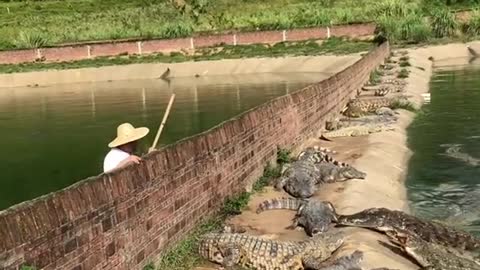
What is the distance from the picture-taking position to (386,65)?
39031mm

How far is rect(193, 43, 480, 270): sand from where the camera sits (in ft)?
32.2

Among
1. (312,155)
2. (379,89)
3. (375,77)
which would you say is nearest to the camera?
(312,155)

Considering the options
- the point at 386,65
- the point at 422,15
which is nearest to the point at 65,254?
the point at 386,65

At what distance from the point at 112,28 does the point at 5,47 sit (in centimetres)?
865

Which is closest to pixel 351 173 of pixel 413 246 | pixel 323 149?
pixel 323 149

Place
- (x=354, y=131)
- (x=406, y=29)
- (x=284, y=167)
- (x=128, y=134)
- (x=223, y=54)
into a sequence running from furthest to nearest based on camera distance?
(x=223, y=54) → (x=406, y=29) → (x=354, y=131) → (x=284, y=167) → (x=128, y=134)

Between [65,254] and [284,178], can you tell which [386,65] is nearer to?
[284,178]

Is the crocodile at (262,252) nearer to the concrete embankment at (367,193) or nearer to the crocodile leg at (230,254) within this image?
the crocodile leg at (230,254)

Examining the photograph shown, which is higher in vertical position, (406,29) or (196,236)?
(406,29)

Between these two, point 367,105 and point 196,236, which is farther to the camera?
point 367,105

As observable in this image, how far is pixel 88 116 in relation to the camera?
3195cm

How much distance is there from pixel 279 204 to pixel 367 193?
1927mm

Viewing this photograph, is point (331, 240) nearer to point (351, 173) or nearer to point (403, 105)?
point (351, 173)

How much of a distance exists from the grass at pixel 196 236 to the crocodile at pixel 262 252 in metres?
0.17
